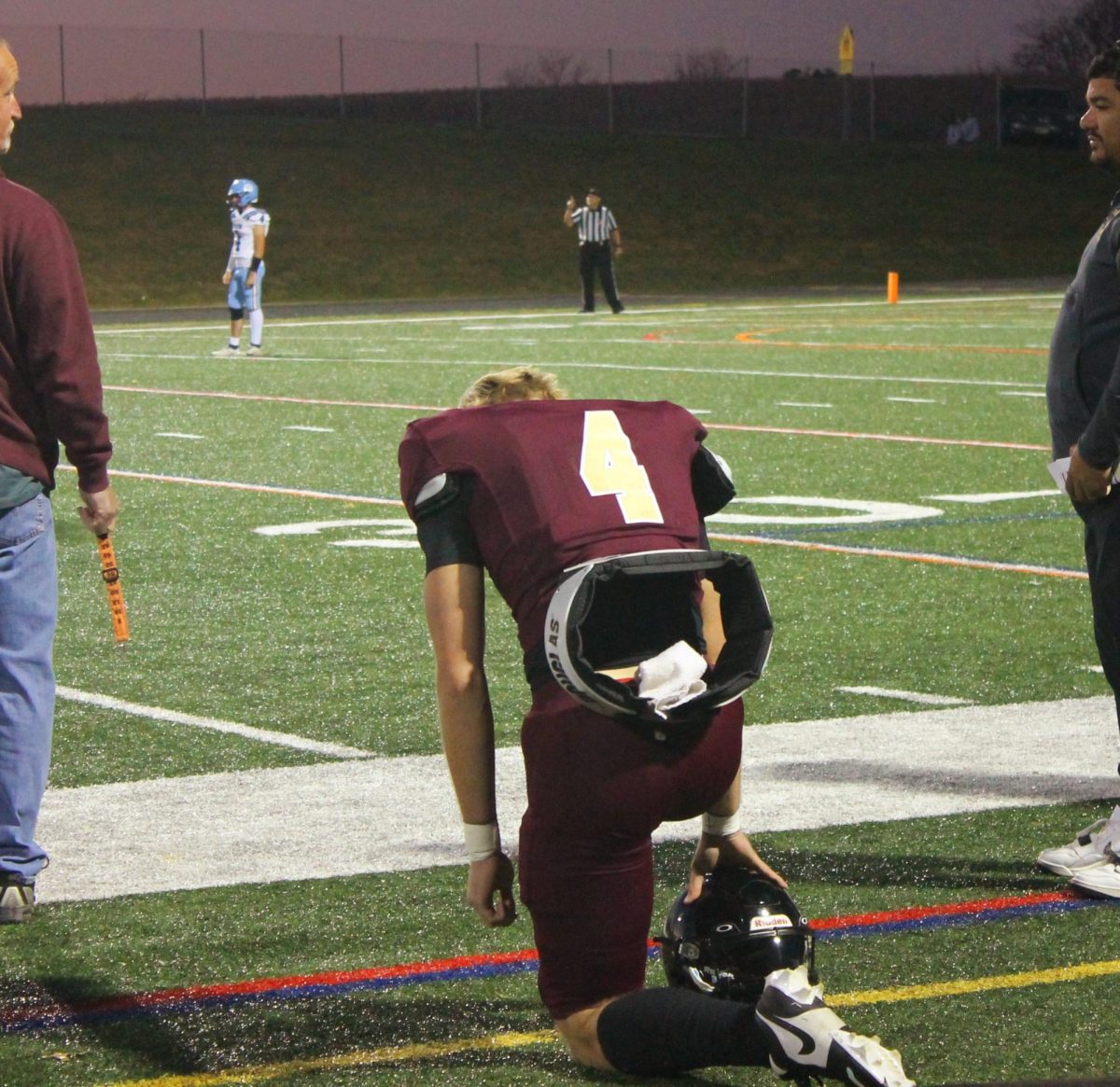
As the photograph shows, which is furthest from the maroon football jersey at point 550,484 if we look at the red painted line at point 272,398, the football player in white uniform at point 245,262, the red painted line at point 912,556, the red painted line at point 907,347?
the football player in white uniform at point 245,262

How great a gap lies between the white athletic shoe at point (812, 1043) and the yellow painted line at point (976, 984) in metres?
0.84

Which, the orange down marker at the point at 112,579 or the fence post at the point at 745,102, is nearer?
the orange down marker at the point at 112,579

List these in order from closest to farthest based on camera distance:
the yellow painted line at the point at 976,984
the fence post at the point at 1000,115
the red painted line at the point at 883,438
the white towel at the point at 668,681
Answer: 1. the white towel at the point at 668,681
2. the yellow painted line at the point at 976,984
3. the red painted line at the point at 883,438
4. the fence post at the point at 1000,115

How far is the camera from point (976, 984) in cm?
416

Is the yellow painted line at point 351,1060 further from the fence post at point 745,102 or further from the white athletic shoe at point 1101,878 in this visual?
the fence post at point 745,102

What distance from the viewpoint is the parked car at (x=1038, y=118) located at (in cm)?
6144

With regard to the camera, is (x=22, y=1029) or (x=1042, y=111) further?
(x=1042, y=111)

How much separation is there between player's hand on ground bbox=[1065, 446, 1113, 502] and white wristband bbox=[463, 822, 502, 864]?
1.75 meters

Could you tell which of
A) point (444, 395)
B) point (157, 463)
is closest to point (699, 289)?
point (444, 395)

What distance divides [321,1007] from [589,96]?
59.5 meters

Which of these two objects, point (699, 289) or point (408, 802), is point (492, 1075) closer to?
point (408, 802)

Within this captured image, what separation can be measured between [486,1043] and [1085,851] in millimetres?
1642

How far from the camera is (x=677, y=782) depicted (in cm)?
345

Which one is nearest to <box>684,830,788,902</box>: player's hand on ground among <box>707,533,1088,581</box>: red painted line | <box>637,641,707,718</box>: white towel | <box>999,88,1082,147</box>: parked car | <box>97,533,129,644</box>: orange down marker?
<box>637,641,707,718</box>: white towel
